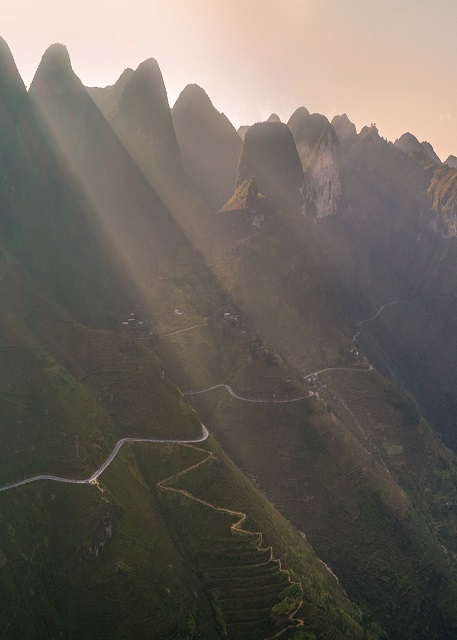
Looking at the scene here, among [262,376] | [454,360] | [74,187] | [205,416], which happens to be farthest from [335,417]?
[454,360]

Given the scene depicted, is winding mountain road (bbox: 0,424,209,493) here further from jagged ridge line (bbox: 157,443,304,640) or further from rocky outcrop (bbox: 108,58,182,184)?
rocky outcrop (bbox: 108,58,182,184)

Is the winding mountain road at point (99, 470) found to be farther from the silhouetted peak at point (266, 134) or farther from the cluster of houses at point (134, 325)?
the silhouetted peak at point (266, 134)

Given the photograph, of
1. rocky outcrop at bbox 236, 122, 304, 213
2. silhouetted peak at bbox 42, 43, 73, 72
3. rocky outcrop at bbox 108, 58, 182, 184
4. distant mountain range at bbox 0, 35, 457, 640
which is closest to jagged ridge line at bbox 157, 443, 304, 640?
distant mountain range at bbox 0, 35, 457, 640

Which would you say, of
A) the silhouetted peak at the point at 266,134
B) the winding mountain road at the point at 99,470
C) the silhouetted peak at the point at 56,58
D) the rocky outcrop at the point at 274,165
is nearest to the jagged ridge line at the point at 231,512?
the winding mountain road at the point at 99,470

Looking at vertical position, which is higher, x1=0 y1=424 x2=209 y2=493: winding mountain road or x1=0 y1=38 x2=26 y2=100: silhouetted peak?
x1=0 y1=38 x2=26 y2=100: silhouetted peak

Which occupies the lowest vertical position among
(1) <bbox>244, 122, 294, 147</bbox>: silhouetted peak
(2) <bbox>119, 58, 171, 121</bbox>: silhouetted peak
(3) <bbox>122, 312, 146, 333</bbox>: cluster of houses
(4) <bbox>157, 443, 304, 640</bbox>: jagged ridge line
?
(4) <bbox>157, 443, 304, 640</bbox>: jagged ridge line

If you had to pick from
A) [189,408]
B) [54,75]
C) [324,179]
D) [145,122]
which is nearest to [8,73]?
[54,75]

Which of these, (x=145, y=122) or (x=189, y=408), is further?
(x=145, y=122)

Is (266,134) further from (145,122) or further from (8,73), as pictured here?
(8,73)

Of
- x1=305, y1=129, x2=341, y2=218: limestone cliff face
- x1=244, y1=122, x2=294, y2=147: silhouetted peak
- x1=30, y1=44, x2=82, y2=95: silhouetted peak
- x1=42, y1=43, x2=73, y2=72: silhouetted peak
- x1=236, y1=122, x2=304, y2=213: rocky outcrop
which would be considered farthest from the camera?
x1=305, y1=129, x2=341, y2=218: limestone cliff face

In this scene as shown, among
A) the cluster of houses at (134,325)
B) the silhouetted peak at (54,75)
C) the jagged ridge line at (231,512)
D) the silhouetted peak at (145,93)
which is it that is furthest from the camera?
the silhouetted peak at (145,93)
